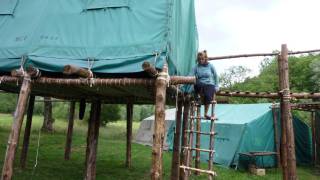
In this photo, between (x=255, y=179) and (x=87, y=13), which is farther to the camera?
(x=255, y=179)

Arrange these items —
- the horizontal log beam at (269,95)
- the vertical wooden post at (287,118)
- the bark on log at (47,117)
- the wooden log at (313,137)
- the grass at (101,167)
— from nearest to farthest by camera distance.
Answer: the vertical wooden post at (287,118) → the horizontal log beam at (269,95) → the grass at (101,167) → the wooden log at (313,137) → the bark on log at (47,117)

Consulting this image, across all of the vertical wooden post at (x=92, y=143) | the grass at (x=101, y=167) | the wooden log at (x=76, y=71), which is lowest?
the grass at (x=101, y=167)

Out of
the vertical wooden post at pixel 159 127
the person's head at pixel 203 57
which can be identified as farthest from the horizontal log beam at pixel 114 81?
the person's head at pixel 203 57

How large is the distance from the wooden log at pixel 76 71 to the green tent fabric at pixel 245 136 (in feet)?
30.2

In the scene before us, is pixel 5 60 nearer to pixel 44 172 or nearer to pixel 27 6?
pixel 27 6

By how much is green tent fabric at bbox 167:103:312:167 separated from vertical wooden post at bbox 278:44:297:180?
4832 mm

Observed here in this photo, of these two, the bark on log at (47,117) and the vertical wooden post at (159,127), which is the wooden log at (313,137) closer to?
the vertical wooden post at (159,127)

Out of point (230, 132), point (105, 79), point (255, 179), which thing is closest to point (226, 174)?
point (255, 179)

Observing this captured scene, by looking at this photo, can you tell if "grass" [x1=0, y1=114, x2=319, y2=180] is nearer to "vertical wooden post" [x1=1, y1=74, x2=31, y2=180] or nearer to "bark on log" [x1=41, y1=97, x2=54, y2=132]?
"vertical wooden post" [x1=1, y1=74, x2=31, y2=180]

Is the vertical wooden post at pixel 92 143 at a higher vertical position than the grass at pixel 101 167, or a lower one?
higher

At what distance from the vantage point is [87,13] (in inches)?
289

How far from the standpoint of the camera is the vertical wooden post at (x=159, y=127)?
18.8ft

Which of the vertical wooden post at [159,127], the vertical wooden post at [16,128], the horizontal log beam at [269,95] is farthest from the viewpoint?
the horizontal log beam at [269,95]

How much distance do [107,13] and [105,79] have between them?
4.80ft
